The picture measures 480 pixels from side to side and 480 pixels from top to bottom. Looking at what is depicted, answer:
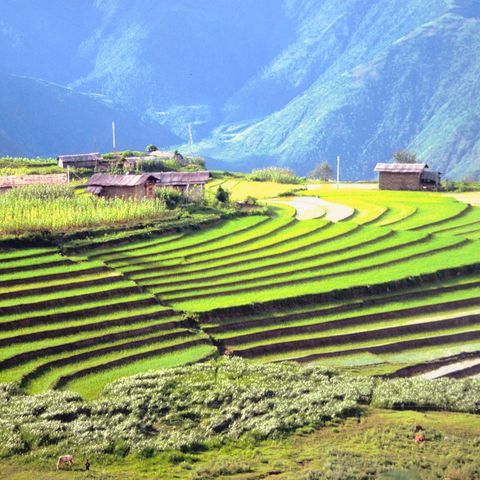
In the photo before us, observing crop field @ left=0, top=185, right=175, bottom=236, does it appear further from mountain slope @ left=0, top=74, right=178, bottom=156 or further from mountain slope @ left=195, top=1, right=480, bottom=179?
mountain slope @ left=0, top=74, right=178, bottom=156

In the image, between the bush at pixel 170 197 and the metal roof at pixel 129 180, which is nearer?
the bush at pixel 170 197

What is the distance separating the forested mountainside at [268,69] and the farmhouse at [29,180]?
72.2 m

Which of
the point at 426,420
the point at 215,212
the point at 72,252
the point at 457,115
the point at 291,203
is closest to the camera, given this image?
the point at 426,420

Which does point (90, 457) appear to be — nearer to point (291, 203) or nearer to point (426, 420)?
point (426, 420)

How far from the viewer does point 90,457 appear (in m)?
19.9

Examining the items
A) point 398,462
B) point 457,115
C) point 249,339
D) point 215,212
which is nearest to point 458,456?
point 398,462

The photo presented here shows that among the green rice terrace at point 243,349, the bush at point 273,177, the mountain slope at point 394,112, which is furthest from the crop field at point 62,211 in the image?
the mountain slope at point 394,112

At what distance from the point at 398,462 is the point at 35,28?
18181 centimetres

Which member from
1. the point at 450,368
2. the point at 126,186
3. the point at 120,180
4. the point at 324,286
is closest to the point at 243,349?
the point at 450,368

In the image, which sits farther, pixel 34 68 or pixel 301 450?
pixel 34 68

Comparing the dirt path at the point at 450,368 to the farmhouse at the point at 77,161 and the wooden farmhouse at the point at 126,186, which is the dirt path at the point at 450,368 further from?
the farmhouse at the point at 77,161

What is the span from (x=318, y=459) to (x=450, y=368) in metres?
9.79

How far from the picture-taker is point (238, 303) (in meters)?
31.5

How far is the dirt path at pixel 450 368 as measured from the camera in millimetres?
28281
